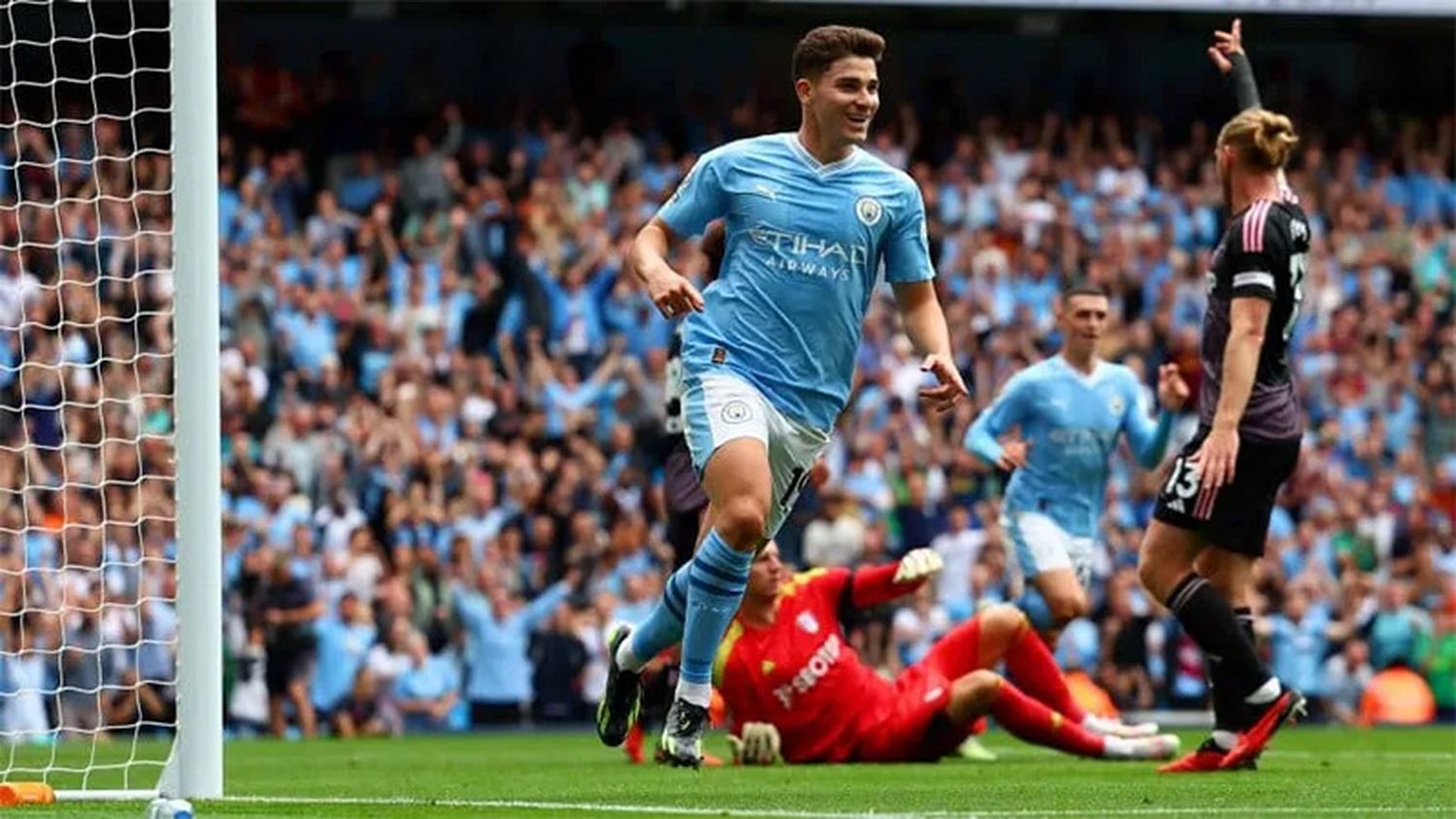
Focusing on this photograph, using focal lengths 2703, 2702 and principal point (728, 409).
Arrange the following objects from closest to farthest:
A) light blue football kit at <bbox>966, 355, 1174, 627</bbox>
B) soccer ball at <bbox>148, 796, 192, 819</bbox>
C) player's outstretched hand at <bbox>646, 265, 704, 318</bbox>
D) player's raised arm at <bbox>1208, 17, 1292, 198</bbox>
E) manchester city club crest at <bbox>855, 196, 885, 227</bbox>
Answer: soccer ball at <bbox>148, 796, 192, 819</bbox>, player's outstretched hand at <bbox>646, 265, 704, 318</bbox>, manchester city club crest at <bbox>855, 196, 885, 227</bbox>, player's raised arm at <bbox>1208, 17, 1292, 198</bbox>, light blue football kit at <bbox>966, 355, 1174, 627</bbox>

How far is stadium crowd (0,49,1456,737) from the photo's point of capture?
782 inches

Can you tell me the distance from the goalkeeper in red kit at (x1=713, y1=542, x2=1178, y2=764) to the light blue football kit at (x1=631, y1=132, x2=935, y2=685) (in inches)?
91.0

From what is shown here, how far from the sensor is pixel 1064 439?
551 inches

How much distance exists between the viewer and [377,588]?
20234 millimetres

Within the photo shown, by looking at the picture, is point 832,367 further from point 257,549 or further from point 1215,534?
point 257,549

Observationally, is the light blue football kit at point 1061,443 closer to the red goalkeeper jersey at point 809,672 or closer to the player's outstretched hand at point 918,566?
the red goalkeeper jersey at point 809,672

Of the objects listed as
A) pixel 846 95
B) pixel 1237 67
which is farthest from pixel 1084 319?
pixel 846 95

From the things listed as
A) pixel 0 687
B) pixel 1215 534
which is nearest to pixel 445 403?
pixel 0 687

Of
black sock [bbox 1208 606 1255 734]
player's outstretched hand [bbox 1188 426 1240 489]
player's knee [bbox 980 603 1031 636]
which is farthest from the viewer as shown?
player's knee [bbox 980 603 1031 636]

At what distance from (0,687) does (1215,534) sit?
33.7ft

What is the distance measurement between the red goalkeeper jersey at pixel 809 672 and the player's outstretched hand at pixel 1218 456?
1.80 metres

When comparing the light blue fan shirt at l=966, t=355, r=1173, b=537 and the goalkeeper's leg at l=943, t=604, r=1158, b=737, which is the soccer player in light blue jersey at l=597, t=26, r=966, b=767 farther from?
the light blue fan shirt at l=966, t=355, r=1173, b=537

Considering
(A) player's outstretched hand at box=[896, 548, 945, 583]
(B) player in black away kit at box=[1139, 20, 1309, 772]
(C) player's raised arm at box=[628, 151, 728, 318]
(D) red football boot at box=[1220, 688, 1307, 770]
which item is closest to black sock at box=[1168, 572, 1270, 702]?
(B) player in black away kit at box=[1139, 20, 1309, 772]

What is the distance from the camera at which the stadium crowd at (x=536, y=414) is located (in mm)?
19859
